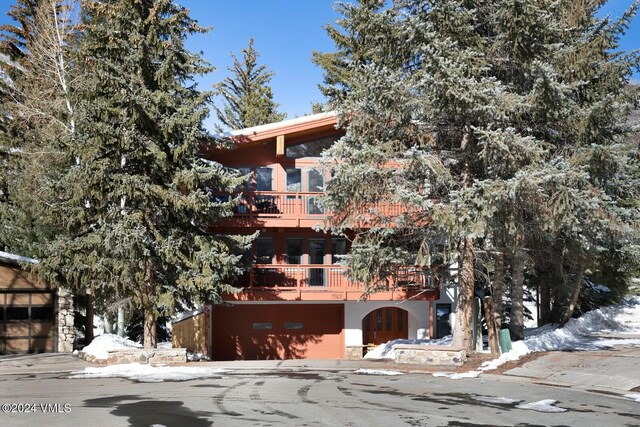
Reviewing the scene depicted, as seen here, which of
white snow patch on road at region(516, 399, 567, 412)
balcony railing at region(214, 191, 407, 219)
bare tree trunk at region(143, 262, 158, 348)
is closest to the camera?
white snow patch on road at region(516, 399, 567, 412)

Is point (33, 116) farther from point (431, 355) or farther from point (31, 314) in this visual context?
point (431, 355)

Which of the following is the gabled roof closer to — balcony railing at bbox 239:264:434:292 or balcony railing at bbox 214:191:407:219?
balcony railing at bbox 214:191:407:219

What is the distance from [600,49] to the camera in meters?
20.0

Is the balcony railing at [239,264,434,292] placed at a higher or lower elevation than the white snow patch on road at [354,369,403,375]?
higher

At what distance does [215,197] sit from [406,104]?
8677 mm

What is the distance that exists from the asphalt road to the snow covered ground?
4.39 feet

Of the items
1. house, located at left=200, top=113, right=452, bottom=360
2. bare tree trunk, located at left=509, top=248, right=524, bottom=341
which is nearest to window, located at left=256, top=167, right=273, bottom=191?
house, located at left=200, top=113, right=452, bottom=360

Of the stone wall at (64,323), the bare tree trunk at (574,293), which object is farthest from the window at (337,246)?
the stone wall at (64,323)

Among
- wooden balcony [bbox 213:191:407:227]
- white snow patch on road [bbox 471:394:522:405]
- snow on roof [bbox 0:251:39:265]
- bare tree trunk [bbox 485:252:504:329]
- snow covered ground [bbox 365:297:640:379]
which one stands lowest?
white snow patch on road [bbox 471:394:522:405]

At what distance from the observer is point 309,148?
25.6m

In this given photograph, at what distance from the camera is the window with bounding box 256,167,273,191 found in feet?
82.8

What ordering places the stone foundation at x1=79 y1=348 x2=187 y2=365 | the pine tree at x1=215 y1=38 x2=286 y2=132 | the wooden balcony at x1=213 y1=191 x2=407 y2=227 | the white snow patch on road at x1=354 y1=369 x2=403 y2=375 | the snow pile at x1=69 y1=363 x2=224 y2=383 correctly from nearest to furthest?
the snow pile at x1=69 y1=363 x2=224 y2=383
the white snow patch on road at x1=354 y1=369 x2=403 y2=375
the stone foundation at x1=79 y1=348 x2=187 y2=365
the wooden balcony at x1=213 y1=191 x2=407 y2=227
the pine tree at x1=215 y1=38 x2=286 y2=132

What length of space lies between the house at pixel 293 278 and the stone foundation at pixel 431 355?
478cm

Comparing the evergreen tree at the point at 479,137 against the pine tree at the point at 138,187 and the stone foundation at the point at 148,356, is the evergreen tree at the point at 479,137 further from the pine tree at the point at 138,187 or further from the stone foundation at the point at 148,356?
the stone foundation at the point at 148,356
